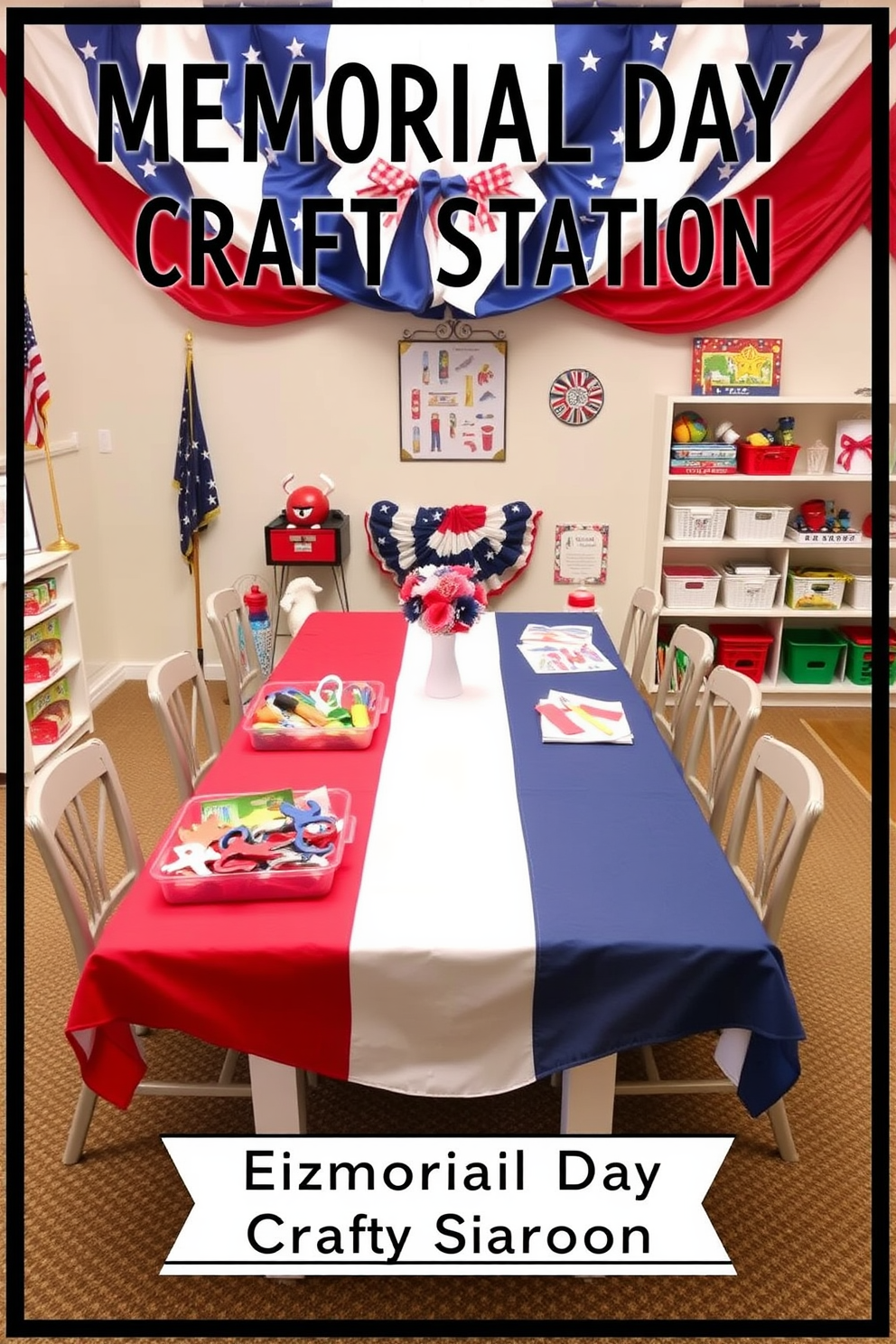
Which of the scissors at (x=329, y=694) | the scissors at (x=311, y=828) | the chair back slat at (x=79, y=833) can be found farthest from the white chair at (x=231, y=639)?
the scissors at (x=311, y=828)

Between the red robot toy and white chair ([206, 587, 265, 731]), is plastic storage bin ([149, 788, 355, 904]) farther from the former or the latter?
the red robot toy

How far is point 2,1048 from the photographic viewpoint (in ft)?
7.61

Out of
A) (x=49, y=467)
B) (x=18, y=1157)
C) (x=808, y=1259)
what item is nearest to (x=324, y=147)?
(x=49, y=467)

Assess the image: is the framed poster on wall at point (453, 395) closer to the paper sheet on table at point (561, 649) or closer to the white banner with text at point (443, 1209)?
the paper sheet on table at point (561, 649)

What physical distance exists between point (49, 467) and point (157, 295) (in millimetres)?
961

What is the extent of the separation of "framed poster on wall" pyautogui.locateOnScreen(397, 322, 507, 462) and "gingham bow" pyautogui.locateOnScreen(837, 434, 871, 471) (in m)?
1.46

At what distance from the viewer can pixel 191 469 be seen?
4.25 metres

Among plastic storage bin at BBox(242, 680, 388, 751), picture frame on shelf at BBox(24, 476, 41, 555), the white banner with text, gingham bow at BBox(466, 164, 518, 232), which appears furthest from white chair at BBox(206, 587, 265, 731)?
gingham bow at BBox(466, 164, 518, 232)

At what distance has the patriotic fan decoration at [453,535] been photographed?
4352 millimetres

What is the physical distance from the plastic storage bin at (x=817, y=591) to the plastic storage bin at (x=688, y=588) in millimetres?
339

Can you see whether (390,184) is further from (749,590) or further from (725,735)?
(725,735)

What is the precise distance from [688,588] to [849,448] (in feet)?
2.96

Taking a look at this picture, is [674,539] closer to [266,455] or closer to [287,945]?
[266,455]

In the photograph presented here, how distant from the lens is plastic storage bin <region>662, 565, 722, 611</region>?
427 cm
